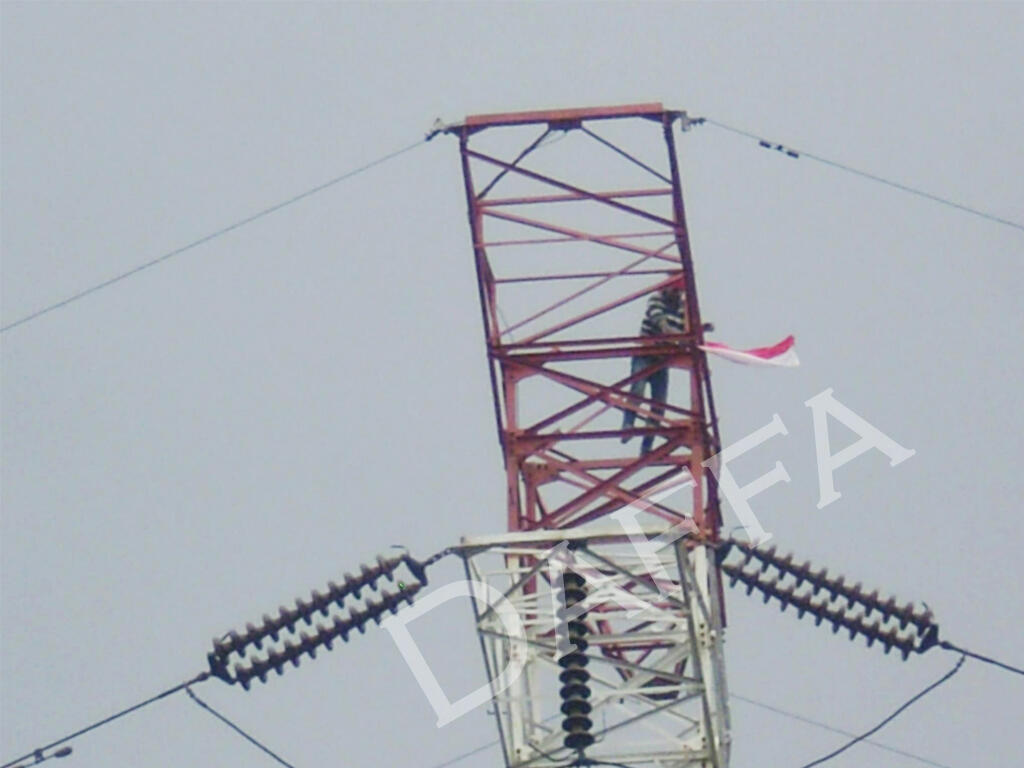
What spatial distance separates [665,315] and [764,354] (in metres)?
1.53

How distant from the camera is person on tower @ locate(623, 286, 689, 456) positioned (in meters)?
37.3

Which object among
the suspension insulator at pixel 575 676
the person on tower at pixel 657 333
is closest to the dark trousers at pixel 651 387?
the person on tower at pixel 657 333

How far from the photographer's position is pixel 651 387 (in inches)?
1483

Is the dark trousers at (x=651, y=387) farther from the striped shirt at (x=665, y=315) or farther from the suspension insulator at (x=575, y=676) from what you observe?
the suspension insulator at (x=575, y=676)

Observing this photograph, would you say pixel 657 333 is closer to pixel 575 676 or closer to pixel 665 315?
pixel 665 315

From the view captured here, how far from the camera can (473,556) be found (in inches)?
1325

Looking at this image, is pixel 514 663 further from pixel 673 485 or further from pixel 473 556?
pixel 673 485

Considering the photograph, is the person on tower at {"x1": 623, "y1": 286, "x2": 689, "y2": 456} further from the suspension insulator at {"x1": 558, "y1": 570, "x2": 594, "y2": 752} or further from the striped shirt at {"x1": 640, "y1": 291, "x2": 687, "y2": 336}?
the suspension insulator at {"x1": 558, "y1": 570, "x2": 594, "y2": 752}

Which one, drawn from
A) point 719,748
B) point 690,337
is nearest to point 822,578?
point 719,748

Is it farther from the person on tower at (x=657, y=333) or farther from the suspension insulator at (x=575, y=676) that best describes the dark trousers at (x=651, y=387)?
the suspension insulator at (x=575, y=676)

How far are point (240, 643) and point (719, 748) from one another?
6.32 m

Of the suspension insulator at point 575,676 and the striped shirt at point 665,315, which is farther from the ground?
the striped shirt at point 665,315

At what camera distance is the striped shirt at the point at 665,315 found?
37.6 m

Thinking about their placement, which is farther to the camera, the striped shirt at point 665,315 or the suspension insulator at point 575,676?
the striped shirt at point 665,315
